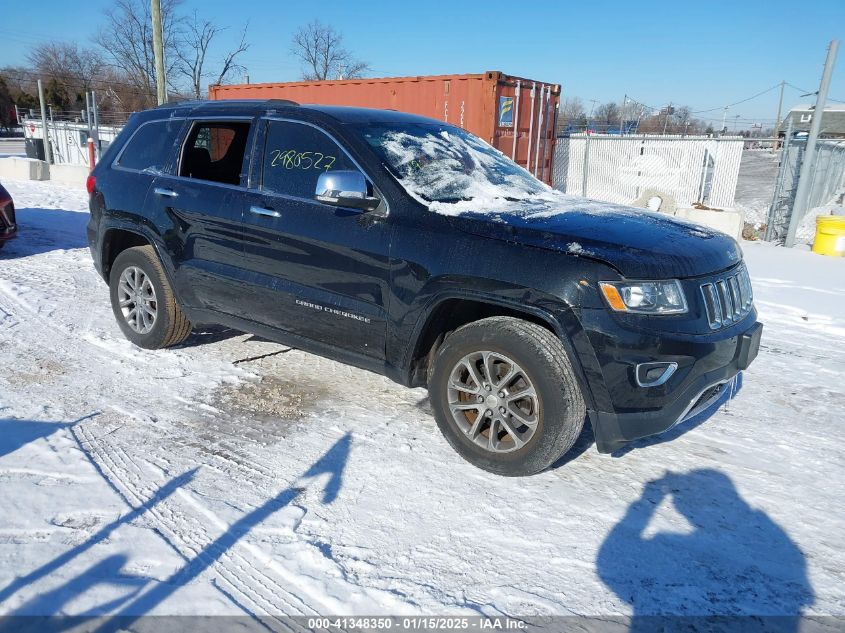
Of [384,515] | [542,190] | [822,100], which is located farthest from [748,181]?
[384,515]

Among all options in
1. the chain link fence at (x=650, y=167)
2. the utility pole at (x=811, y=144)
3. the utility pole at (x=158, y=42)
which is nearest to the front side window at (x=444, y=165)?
the utility pole at (x=811, y=144)

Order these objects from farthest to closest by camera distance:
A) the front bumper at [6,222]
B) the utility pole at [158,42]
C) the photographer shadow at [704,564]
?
1. the utility pole at [158,42]
2. the front bumper at [6,222]
3. the photographer shadow at [704,564]

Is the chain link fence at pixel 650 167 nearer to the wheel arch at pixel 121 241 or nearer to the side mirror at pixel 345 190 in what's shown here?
the wheel arch at pixel 121 241

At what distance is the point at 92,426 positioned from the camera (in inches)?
143

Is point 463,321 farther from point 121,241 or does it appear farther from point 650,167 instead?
point 650,167

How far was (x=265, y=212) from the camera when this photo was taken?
3.89 m

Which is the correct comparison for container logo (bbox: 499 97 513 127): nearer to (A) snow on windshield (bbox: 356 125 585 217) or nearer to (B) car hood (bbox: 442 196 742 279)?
(A) snow on windshield (bbox: 356 125 585 217)

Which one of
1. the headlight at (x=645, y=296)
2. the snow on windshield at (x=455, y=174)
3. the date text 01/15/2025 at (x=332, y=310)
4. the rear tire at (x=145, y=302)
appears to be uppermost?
the snow on windshield at (x=455, y=174)

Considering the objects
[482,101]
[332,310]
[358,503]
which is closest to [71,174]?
[482,101]

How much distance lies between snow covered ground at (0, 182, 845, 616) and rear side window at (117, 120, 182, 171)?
1441 mm

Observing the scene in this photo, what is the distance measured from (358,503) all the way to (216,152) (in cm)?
280

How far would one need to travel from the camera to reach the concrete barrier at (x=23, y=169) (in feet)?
55.0

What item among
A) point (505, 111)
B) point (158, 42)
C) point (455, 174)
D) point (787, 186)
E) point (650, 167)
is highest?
point (158, 42)

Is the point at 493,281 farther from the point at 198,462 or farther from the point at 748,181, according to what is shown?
the point at 748,181
